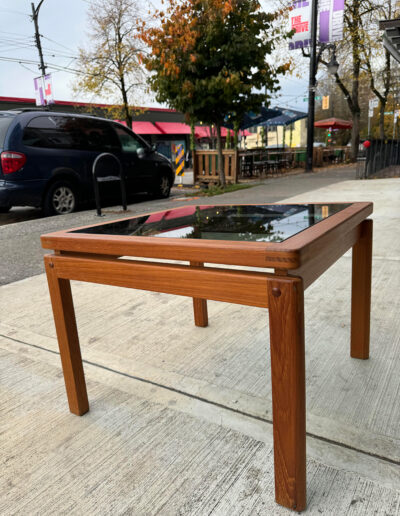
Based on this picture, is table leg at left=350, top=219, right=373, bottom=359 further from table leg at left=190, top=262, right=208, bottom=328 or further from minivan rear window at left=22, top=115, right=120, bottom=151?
minivan rear window at left=22, top=115, right=120, bottom=151

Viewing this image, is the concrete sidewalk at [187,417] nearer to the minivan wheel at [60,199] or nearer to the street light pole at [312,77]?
the minivan wheel at [60,199]

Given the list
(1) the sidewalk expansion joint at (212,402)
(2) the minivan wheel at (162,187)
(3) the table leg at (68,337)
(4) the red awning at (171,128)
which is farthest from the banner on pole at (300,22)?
(4) the red awning at (171,128)

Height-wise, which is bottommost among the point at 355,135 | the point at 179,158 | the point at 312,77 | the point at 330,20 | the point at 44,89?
the point at 179,158

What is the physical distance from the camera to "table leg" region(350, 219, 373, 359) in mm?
1781

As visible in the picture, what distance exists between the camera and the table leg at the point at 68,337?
1.52 meters

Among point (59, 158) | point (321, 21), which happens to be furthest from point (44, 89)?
point (59, 158)

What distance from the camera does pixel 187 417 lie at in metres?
1.60

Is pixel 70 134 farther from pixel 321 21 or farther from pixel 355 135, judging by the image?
pixel 355 135

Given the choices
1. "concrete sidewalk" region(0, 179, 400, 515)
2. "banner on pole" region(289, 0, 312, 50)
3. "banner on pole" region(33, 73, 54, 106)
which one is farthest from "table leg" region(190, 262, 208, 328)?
"banner on pole" region(33, 73, 54, 106)

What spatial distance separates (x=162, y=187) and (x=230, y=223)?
322 inches

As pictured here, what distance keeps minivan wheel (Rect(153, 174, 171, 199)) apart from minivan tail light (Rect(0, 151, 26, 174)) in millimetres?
3339

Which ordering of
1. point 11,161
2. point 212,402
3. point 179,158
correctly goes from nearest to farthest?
1. point 212,402
2. point 11,161
3. point 179,158

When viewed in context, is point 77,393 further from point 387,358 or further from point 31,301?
point 31,301

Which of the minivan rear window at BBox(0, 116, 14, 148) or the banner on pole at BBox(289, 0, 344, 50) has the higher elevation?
the banner on pole at BBox(289, 0, 344, 50)
